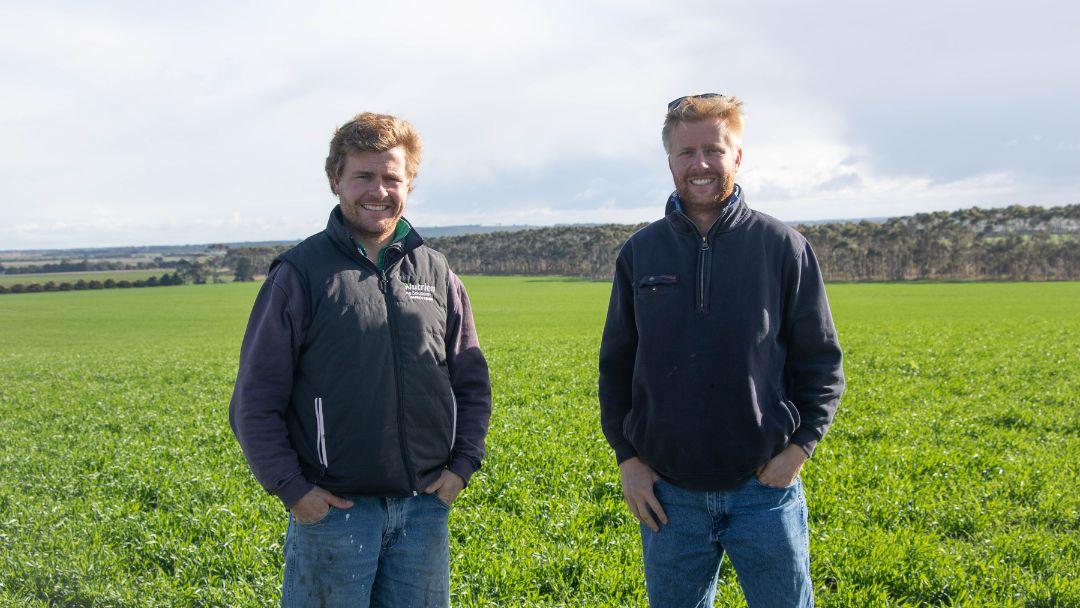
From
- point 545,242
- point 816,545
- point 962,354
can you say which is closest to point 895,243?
point 545,242

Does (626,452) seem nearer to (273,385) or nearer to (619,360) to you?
(619,360)

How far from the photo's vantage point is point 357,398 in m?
2.90

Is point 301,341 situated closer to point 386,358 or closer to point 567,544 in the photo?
point 386,358

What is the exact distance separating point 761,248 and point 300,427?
2.09m

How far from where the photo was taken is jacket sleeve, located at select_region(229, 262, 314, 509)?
9.22ft

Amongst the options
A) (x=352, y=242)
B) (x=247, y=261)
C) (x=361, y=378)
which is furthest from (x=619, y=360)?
(x=247, y=261)

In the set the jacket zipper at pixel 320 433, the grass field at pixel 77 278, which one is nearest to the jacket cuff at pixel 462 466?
the jacket zipper at pixel 320 433

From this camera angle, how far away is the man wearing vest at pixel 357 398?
2.86 m

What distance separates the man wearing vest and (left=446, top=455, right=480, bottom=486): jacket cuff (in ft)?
0.09

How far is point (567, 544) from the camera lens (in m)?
5.71

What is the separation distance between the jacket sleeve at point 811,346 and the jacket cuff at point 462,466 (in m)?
1.45

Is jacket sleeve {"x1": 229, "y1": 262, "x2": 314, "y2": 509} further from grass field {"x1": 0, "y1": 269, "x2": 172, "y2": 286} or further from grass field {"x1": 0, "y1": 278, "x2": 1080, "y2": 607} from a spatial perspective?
grass field {"x1": 0, "y1": 269, "x2": 172, "y2": 286}

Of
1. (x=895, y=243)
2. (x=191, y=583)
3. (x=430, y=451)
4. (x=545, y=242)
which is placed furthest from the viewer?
(x=545, y=242)

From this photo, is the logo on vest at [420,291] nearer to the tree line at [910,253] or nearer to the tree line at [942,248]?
the tree line at [910,253]
